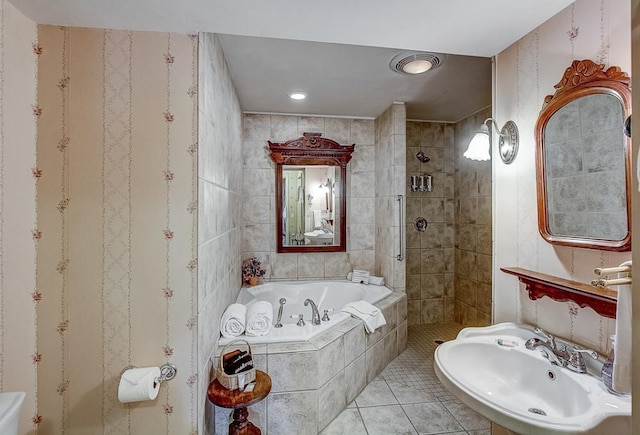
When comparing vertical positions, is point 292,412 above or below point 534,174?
below

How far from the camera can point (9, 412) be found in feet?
3.33

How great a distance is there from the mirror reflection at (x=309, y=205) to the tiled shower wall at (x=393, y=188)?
587mm

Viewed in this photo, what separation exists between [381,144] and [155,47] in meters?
2.46

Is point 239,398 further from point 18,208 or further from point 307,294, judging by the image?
point 307,294

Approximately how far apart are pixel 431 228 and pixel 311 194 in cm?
158

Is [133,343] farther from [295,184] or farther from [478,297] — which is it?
[478,297]

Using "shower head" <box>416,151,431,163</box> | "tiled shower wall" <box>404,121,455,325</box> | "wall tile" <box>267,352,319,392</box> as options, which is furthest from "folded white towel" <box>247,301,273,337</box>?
"shower head" <box>416,151,431,163</box>

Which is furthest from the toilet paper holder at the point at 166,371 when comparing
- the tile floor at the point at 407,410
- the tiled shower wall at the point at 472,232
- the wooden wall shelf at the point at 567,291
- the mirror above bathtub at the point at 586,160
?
the tiled shower wall at the point at 472,232

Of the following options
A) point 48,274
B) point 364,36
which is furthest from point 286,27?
point 48,274

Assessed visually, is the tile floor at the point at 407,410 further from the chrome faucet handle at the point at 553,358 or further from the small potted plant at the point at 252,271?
the small potted plant at the point at 252,271

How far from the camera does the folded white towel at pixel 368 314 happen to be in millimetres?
2461

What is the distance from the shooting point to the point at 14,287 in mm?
1285

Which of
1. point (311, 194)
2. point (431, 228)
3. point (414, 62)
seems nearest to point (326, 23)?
point (414, 62)

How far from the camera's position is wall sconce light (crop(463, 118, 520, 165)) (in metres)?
1.66
